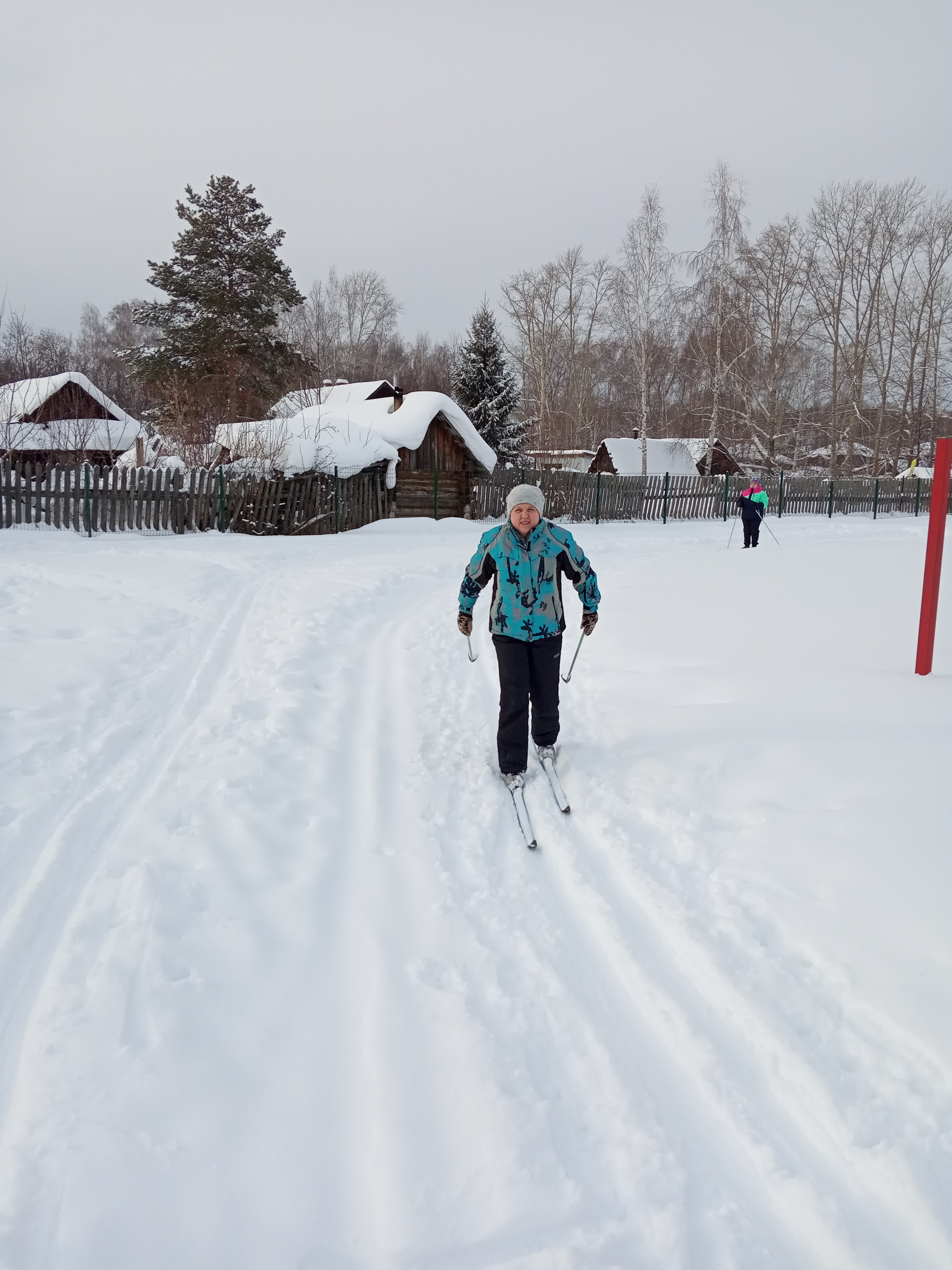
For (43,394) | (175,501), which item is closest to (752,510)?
(175,501)

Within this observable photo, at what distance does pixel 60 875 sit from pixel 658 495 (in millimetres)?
24347

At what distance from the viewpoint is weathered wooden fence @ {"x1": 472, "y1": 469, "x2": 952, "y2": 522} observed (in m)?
22.6

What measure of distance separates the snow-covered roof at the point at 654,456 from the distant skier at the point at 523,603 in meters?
42.1

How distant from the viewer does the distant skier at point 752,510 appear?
55.0ft

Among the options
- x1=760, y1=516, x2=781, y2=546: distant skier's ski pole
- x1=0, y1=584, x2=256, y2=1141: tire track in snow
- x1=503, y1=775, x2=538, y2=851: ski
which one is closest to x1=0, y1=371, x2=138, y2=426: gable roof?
x1=760, y1=516, x2=781, y2=546: distant skier's ski pole

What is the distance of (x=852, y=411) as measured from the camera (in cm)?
3950

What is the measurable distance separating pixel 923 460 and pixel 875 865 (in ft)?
167

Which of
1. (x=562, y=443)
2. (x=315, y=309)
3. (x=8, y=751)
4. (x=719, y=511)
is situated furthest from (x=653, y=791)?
(x=315, y=309)

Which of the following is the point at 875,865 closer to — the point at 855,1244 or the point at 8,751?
the point at 855,1244

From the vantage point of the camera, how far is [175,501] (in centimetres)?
1661

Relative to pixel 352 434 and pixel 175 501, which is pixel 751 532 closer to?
pixel 352 434

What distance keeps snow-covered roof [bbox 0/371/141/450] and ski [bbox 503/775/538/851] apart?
18.0 meters

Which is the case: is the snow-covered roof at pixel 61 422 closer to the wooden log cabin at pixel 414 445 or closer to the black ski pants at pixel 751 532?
the wooden log cabin at pixel 414 445

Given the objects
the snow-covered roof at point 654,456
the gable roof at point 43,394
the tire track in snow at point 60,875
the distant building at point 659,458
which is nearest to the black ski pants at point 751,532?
the tire track in snow at point 60,875
